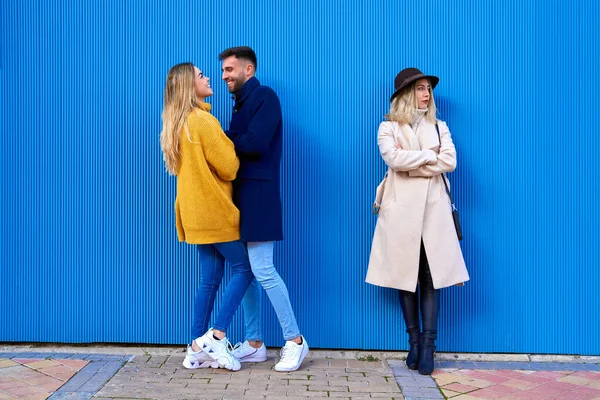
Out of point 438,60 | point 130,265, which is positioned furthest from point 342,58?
point 130,265

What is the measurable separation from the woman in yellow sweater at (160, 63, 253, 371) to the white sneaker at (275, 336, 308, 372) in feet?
0.83

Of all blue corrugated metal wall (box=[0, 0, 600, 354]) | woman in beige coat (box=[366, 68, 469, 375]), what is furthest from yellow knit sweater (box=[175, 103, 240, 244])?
woman in beige coat (box=[366, 68, 469, 375])

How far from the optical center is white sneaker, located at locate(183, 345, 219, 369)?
342cm

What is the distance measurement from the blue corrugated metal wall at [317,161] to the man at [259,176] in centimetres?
33

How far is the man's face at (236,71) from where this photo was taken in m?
3.46

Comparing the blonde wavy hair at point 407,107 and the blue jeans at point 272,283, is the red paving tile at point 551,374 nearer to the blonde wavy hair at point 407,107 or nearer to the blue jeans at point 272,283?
the blue jeans at point 272,283

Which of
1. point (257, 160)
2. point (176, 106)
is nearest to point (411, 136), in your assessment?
point (257, 160)

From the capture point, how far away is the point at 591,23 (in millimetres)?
3684

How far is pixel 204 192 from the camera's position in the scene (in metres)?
3.32

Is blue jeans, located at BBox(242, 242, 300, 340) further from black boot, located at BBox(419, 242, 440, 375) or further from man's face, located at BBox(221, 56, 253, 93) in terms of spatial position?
man's face, located at BBox(221, 56, 253, 93)

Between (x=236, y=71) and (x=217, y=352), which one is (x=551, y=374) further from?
(x=236, y=71)

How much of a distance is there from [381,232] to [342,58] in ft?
3.56

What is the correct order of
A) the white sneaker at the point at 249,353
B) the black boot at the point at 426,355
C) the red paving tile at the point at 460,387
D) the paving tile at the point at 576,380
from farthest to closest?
1. the white sneaker at the point at 249,353
2. the black boot at the point at 426,355
3. the paving tile at the point at 576,380
4. the red paving tile at the point at 460,387

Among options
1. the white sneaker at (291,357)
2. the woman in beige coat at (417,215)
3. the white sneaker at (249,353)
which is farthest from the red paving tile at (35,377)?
the woman in beige coat at (417,215)
